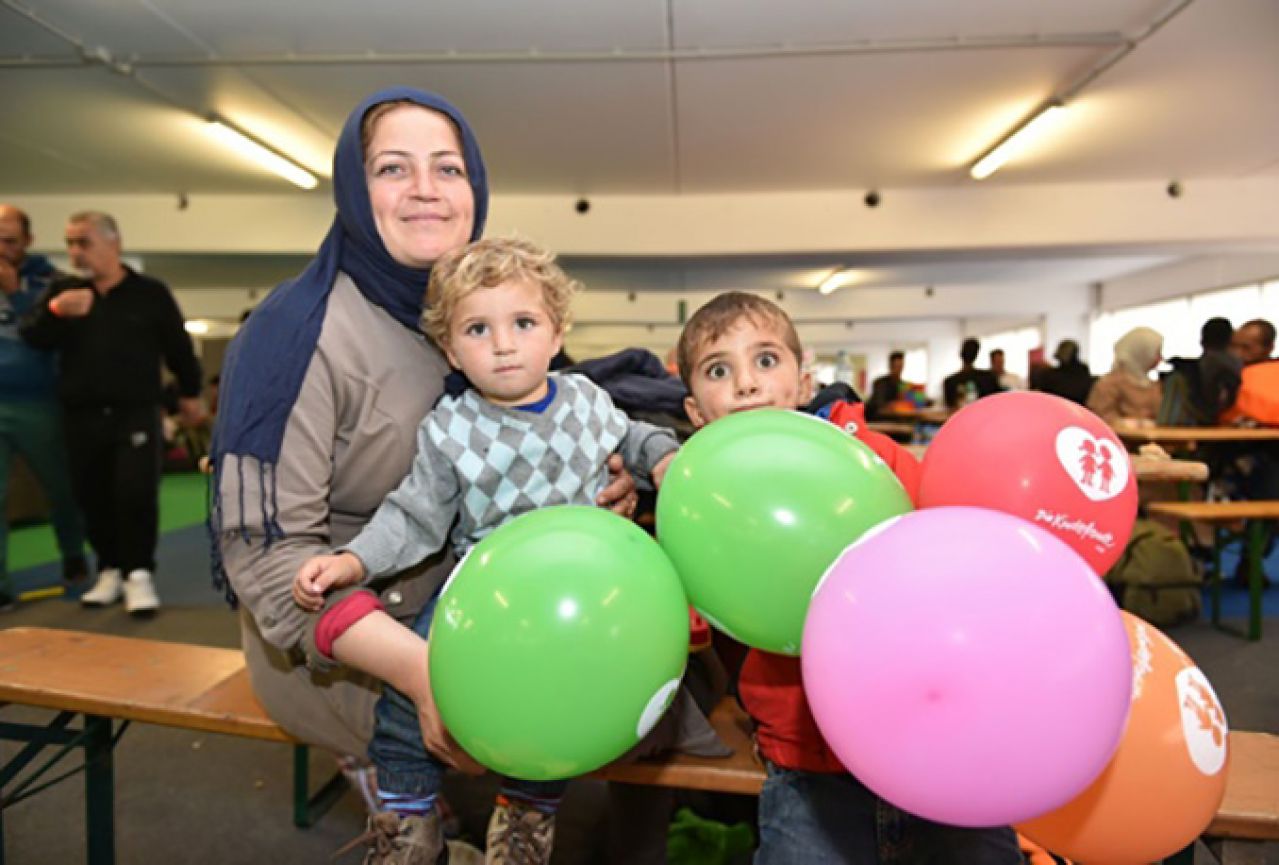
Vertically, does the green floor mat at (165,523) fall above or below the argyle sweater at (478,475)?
below

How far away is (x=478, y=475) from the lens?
1.15m

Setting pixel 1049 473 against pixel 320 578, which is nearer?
pixel 1049 473

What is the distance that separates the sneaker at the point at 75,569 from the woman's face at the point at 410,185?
4114 millimetres

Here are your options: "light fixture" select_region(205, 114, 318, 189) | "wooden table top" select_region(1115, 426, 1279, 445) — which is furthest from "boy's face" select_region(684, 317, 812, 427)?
"light fixture" select_region(205, 114, 318, 189)

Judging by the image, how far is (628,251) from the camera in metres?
7.61

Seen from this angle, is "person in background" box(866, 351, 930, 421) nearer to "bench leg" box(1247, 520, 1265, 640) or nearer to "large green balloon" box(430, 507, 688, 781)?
"bench leg" box(1247, 520, 1265, 640)

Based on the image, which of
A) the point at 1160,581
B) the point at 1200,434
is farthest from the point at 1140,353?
the point at 1160,581

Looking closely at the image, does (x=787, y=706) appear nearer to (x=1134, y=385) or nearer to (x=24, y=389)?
(x=24, y=389)

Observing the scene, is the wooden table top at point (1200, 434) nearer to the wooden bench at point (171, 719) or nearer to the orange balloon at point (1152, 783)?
the wooden bench at point (171, 719)

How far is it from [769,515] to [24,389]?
4.31 meters

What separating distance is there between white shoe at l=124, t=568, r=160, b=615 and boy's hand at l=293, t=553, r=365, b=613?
3.27m

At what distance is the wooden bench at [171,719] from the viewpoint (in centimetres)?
108

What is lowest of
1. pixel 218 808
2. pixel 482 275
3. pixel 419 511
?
pixel 218 808

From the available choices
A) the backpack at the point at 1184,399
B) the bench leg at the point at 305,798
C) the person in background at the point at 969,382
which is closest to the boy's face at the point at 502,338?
the bench leg at the point at 305,798
